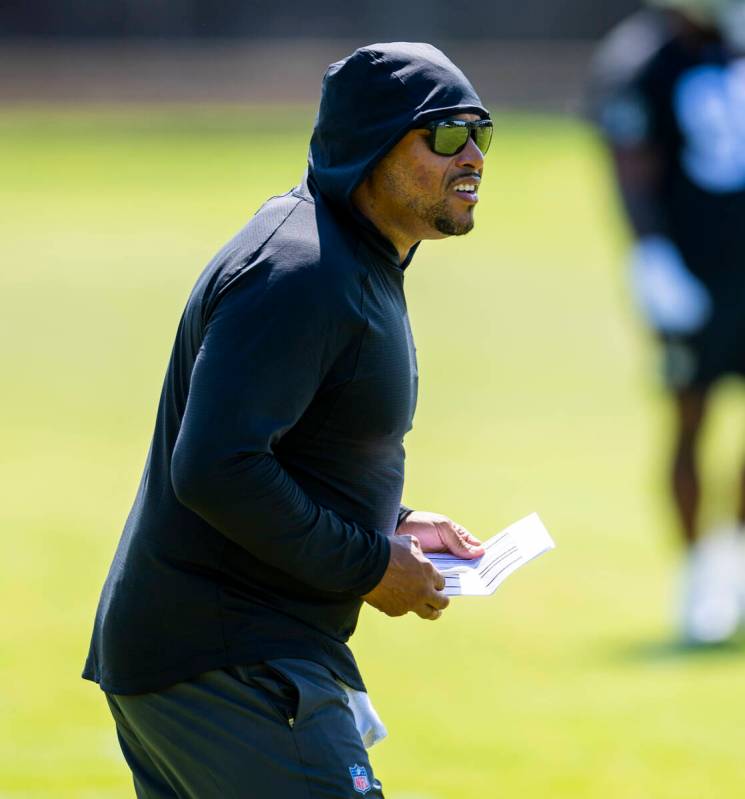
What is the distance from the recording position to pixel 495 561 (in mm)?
3576

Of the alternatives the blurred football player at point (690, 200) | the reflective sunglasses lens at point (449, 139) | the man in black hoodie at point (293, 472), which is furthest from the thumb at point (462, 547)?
the blurred football player at point (690, 200)

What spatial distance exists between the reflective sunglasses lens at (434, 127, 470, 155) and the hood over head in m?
0.03

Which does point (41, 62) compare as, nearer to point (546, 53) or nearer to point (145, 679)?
point (546, 53)

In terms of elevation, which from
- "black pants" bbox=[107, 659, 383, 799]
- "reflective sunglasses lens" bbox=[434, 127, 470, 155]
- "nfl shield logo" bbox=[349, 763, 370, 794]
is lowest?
"nfl shield logo" bbox=[349, 763, 370, 794]

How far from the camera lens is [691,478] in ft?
25.9

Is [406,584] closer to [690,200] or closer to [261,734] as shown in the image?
[261,734]

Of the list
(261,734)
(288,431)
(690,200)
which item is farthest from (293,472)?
(690,200)

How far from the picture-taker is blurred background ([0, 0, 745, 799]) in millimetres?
6207

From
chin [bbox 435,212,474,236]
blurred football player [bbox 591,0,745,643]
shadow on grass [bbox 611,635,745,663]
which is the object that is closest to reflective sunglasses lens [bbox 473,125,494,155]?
chin [bbox 435,212,474,236]

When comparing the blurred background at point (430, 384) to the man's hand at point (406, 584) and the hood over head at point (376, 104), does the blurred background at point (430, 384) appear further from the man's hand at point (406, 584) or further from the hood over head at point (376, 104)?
the hood over head at point (376, 104)

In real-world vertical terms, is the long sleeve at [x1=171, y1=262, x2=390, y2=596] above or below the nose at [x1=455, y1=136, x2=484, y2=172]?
below

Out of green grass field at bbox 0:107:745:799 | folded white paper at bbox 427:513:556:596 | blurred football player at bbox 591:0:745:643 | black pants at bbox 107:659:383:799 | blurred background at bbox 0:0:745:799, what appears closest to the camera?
black pants at bbox 107:659:383:799

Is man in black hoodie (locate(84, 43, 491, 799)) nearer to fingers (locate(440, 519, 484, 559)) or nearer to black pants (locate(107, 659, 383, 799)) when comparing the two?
black pants (locate(107, 659, 383, 799))

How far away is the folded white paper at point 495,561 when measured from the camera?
346 cm
